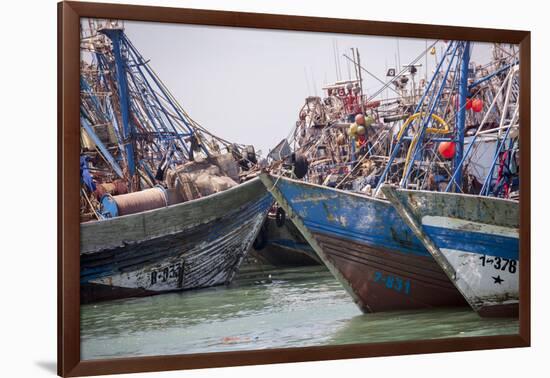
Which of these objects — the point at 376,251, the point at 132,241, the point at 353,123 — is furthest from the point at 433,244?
the point at 132,241

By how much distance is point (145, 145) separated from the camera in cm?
610

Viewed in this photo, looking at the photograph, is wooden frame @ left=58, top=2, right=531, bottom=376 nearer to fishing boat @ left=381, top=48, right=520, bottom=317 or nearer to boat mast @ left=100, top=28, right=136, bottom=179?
fishing boat @ left=381, top=48, right=520, bottom=317

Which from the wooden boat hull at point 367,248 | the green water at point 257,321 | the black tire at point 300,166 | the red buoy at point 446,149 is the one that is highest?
the red buoy at point 446,149

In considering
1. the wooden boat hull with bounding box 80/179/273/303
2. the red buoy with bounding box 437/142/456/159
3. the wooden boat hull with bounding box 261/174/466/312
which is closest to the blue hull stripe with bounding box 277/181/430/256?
the wooden boat hull with bounding box 261/174/466/312

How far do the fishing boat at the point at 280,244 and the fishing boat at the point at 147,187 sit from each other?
0.29 feet

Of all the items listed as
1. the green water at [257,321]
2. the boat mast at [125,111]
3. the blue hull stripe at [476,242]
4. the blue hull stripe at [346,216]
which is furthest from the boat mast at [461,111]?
the boat mast at [125,111]

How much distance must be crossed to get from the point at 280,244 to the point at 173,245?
2.35ft

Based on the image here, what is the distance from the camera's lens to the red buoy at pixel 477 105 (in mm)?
6859

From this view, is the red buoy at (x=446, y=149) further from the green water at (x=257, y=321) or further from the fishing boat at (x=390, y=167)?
the green water at (x=257, y=321)

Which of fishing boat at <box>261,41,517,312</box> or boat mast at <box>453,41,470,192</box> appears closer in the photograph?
fishing boat at <box>261,41,517,312</box>

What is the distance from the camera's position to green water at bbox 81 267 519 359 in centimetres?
594

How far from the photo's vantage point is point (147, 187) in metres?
6.05

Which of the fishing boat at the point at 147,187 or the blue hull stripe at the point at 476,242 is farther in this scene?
the blue hull stripe at the point at 476,242

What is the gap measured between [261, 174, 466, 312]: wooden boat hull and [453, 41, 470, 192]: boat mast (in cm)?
52
